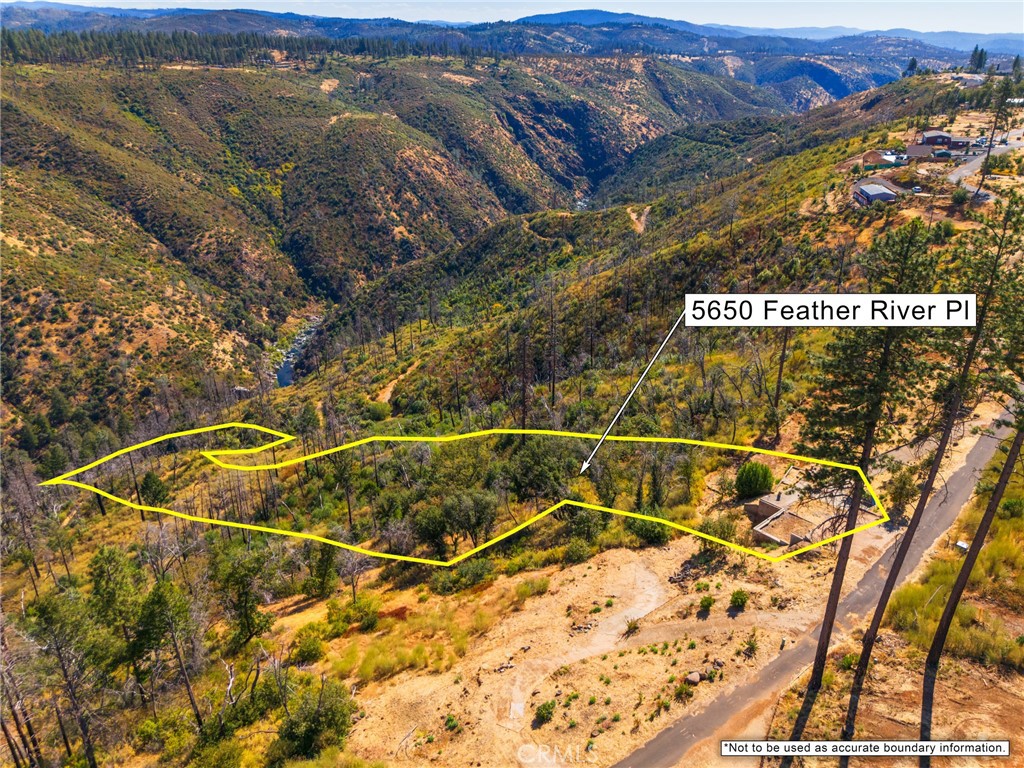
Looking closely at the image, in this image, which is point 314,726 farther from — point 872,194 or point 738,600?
point 872,194

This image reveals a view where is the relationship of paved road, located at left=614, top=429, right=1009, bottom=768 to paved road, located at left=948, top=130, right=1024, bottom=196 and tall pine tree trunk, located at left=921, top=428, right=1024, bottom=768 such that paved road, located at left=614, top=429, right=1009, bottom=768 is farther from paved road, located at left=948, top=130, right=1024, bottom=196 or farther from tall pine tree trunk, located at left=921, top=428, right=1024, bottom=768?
paved road, located at left=948, top=130, right=1024, bottom=196

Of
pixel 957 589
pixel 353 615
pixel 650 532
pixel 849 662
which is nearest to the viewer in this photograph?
pixel 957 589

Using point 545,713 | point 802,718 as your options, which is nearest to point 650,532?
point 802,718

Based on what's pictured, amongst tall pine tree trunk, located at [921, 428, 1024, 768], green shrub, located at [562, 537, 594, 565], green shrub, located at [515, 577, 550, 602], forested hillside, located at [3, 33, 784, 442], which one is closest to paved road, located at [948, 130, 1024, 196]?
tall pine tree trunk, located at [921, 428, 1024, 768]

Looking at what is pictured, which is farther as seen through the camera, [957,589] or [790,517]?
[790,517]

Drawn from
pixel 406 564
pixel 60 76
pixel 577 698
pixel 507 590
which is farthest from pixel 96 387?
pixel 60 76

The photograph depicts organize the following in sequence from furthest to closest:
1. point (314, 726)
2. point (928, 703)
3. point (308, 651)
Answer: point (308, 651), point (314, 726), point (928, 703)

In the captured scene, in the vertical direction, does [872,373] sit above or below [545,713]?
above
